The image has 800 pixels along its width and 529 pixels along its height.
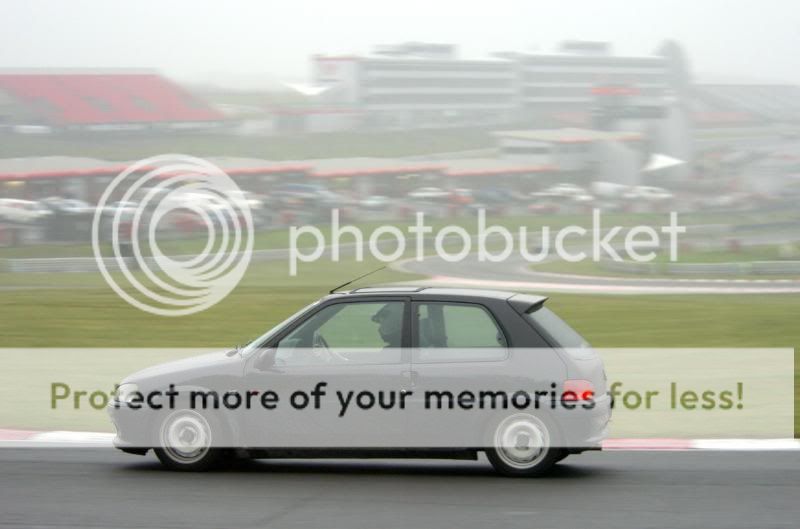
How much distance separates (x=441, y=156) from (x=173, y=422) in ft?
282

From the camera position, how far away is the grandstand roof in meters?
83.2

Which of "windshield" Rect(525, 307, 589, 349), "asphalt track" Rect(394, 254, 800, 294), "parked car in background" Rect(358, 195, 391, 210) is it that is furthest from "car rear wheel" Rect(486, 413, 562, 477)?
"parked car in background" Rect(358, 195, 391, 210)

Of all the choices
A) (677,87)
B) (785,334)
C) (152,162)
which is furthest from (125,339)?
(677,87)

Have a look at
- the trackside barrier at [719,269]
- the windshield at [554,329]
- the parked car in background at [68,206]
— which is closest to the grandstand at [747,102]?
the trackside barrier at [719,269]

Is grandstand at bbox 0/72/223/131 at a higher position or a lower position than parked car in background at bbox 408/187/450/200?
higher

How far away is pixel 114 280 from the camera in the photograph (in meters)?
44.6

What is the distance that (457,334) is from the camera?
25.5 feet

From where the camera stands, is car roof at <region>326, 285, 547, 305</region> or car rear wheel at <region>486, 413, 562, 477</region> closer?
car rear wheel at <region>486, 413, 562, 477</region>

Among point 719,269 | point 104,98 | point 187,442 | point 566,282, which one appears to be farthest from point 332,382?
point 104,98

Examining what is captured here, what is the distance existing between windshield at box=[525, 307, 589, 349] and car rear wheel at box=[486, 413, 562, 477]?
616mm

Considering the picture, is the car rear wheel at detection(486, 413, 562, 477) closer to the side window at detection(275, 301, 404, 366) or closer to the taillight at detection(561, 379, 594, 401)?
the taillight at detection(561, 379, 594, 401)

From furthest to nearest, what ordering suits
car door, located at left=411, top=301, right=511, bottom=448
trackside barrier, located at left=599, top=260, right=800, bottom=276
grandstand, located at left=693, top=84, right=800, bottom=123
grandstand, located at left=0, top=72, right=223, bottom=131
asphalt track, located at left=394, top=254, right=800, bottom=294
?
grandstand, located at left=693, top=84, right=800, bottom=123, grandstand, located at left=0, top=72, right=223, bottom=131, trackside barrier, located at left=599, top=260, right=800, bottom=276, asphalt track, located at left=394, top=254, right=800, bottom=294, car door, located at left=411, top=301, right=511, bottom=448

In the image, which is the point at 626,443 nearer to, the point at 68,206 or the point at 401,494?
the point at 401,494

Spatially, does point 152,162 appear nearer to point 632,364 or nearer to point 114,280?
point 114,280
